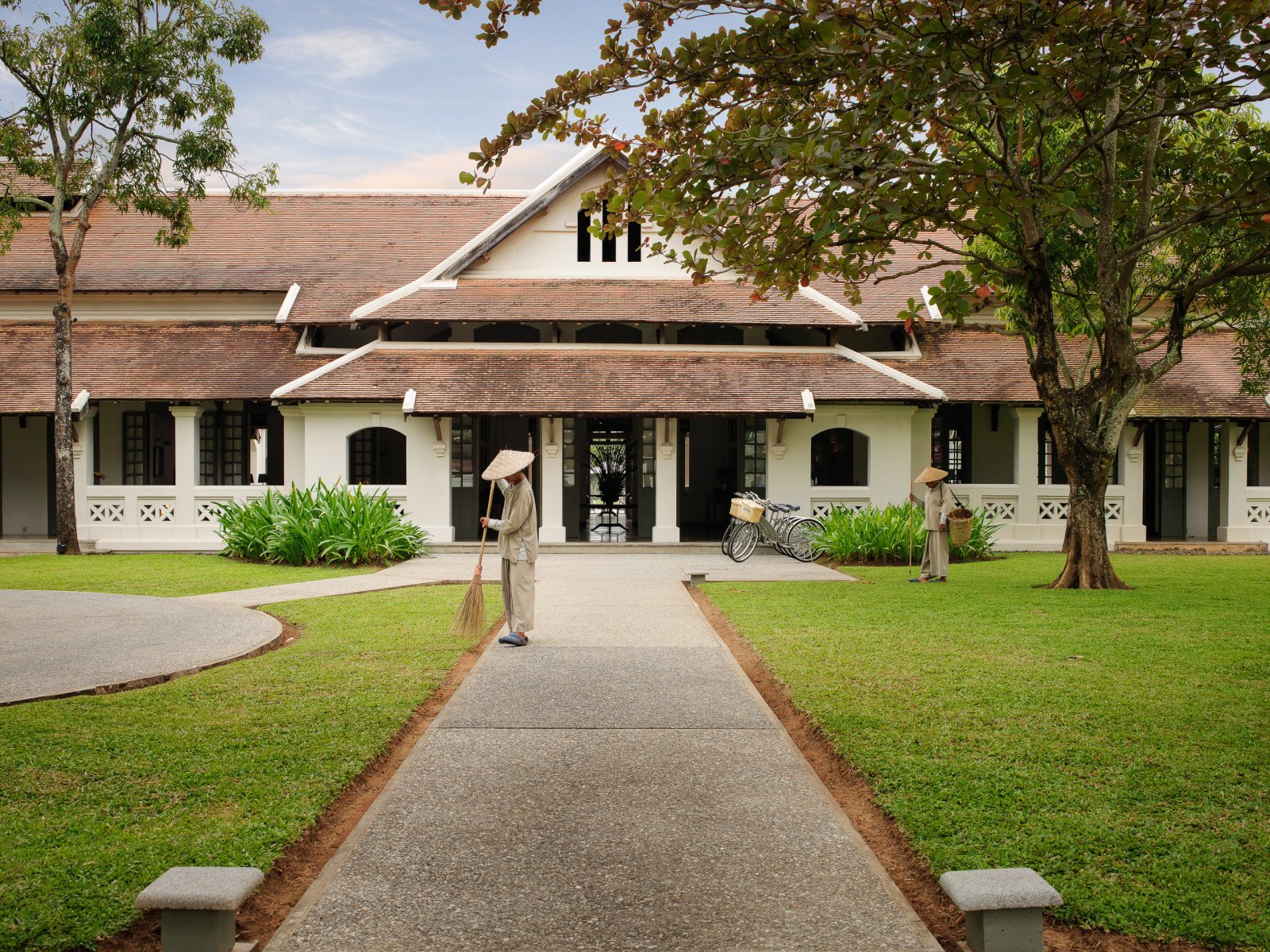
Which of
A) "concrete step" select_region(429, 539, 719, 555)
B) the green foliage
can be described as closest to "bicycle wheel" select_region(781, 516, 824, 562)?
"concrete step" select_region(429, 539, 719, 555)

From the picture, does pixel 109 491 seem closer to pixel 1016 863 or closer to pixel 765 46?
pixel 765 46

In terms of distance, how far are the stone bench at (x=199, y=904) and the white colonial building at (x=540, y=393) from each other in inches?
639

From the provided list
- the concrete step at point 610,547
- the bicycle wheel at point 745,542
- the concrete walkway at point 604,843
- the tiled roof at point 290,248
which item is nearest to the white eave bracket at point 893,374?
the bicycle wheel at point 745,542

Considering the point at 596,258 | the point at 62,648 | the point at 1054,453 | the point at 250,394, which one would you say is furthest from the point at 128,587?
the point at 1054,453

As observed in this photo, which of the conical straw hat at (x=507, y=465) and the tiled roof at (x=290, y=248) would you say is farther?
the tiled roof at (x=290, y=248)

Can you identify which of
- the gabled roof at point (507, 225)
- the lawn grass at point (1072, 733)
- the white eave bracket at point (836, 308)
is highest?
the gabled roof at point (507, 225)

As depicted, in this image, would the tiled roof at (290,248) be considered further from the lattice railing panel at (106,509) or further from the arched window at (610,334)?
the lattice railing panel at (106,509)

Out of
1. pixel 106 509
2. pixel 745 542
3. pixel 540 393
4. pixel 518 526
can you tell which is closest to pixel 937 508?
pixel 745 542

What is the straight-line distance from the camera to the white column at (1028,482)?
21.4 meters

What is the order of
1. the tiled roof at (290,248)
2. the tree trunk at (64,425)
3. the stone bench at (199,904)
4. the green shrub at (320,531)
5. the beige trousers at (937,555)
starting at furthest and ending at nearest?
the tiled roof at (290,248), the tree trunk at (64,425), the green shrub at (320,531), the beige trousers at (937,555), the stone bench at (199,904)

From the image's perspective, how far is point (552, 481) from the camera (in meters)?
20.9

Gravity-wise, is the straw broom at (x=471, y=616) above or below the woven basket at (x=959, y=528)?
below

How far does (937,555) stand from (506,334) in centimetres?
1086

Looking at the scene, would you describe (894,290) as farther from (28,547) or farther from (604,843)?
(604,843)
